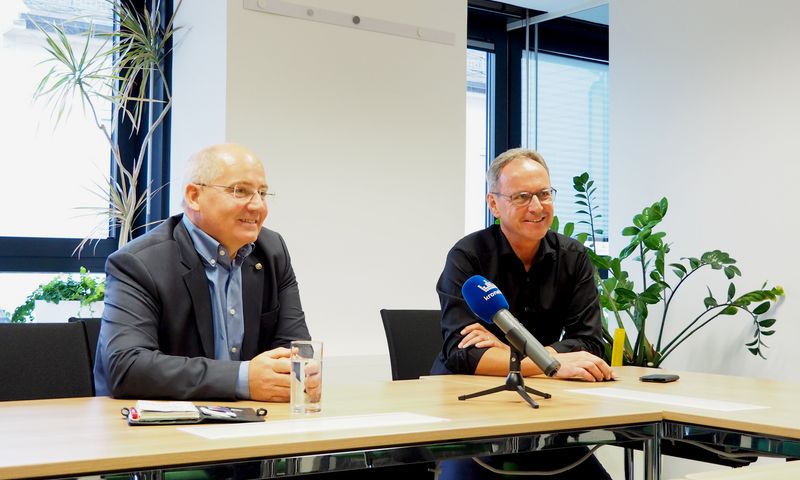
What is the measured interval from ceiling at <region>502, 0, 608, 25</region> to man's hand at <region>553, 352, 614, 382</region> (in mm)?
3228

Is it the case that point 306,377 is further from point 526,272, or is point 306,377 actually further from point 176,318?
point 526,272

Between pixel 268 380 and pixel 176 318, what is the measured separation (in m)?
0.41

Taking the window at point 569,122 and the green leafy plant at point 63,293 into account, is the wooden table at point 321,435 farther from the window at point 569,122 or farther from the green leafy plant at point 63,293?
the window at point 569,122

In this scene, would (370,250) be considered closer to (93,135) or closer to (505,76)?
(93,135)

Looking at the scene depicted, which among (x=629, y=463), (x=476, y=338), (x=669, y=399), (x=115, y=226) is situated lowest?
(x=629, y=463)

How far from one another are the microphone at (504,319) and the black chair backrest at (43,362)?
101 centimetres

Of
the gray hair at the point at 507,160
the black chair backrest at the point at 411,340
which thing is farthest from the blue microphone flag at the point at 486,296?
the gray hair at the point at 507,160

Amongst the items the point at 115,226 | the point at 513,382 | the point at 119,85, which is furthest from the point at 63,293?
the point at 513,382

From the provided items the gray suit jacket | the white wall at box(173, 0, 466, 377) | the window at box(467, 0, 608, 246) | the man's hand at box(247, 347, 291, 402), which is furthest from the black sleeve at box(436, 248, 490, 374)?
the window at box(467, 0, 608, 246)

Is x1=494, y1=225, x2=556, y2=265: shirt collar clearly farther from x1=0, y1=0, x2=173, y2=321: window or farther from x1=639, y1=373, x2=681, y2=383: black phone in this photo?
x1=0, y1=0, x2=173, y2=321: window

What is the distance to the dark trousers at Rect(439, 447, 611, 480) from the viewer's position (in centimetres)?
244

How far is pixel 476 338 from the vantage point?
109 inches

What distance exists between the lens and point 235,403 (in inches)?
80.8

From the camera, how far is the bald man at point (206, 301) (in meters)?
2.08
